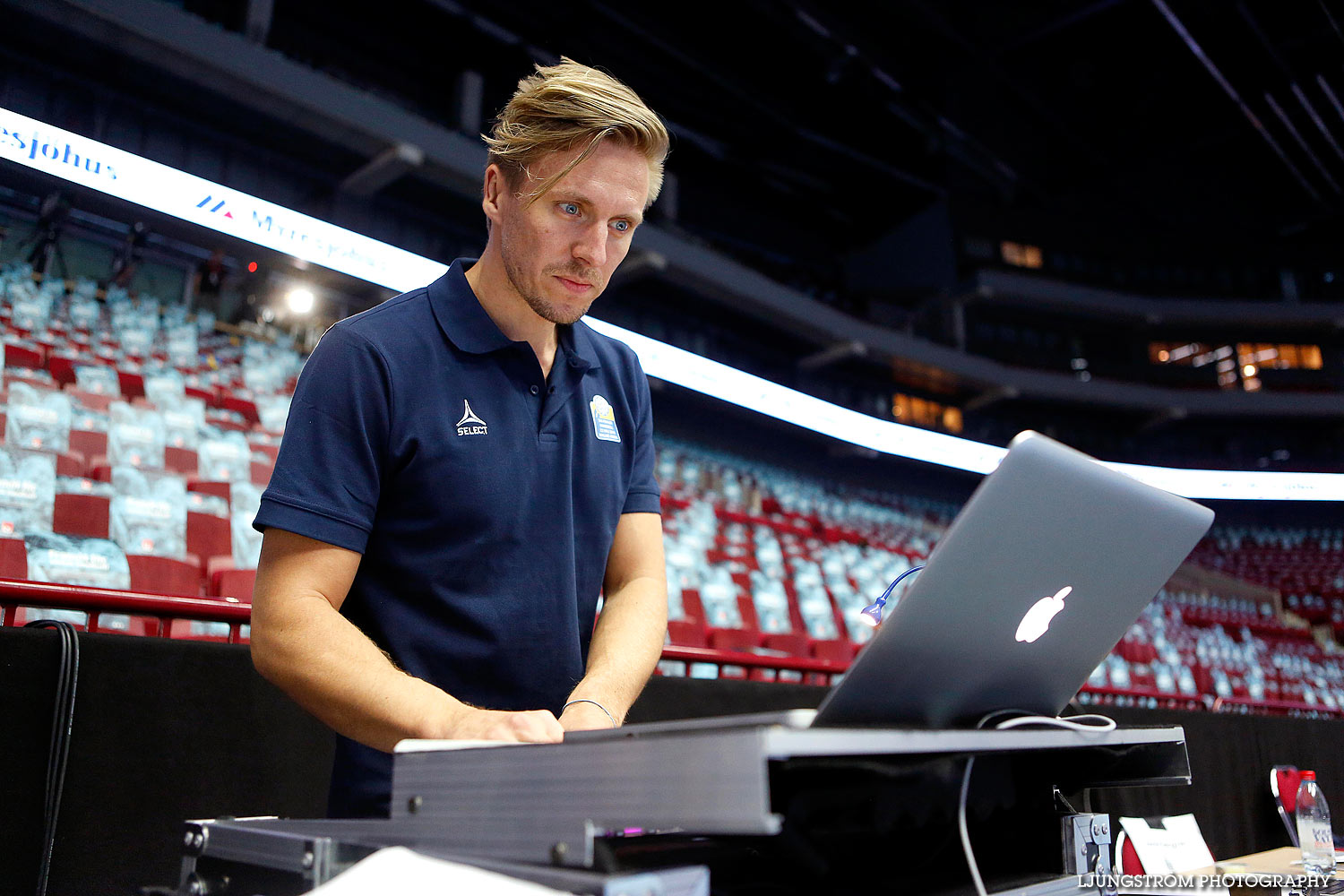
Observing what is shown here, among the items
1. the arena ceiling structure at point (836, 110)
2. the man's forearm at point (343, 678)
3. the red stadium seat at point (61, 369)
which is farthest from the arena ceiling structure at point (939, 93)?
the man's forearm at point (343, 678)

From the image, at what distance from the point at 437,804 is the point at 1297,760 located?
2.81 metres

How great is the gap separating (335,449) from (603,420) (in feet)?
0.81

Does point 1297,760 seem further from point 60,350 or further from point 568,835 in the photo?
point 60,350

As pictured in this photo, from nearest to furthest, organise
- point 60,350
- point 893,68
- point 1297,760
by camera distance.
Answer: point 1297,760 → point 60,350 → point 893,68

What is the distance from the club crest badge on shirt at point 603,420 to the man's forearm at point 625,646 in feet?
0.45

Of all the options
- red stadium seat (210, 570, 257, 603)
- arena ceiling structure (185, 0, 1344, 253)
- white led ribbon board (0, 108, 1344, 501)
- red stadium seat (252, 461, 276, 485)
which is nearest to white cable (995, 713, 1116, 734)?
white led ribbon board (0, 108, 1344, 501)

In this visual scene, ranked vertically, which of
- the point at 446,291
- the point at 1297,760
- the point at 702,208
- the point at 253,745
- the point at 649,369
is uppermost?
the point at 702,208

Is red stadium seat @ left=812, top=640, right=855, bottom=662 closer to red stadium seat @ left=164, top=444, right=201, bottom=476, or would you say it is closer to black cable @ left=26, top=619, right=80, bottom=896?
red stadium seat @ left=164, top=444, right=201, bottom=476

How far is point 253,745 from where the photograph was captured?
47.3 inches

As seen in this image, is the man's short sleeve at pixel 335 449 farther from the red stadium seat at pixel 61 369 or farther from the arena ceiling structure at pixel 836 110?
the arena ceiling structure at pixel 836 110

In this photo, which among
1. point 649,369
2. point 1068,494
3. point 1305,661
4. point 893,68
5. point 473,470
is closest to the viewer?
point 1068,494

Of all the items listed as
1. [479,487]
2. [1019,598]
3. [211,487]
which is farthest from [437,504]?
[211,487]

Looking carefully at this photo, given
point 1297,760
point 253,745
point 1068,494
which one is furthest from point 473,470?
point 1297,760

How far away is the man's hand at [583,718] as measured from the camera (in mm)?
589
